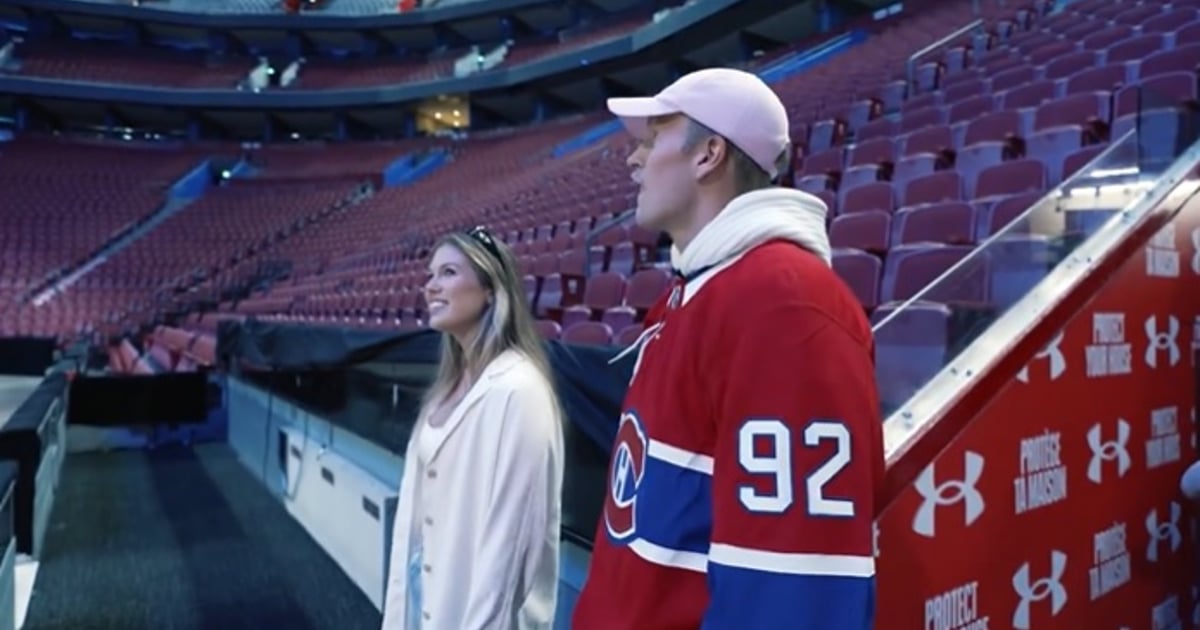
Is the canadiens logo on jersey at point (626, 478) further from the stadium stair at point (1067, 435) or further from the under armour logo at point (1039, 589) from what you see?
the under armour logo at point (1039, 589)

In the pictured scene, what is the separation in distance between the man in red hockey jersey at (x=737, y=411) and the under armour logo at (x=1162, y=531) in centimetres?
139

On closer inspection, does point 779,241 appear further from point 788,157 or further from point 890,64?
point 890,64

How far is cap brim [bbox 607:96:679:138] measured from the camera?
0.98m

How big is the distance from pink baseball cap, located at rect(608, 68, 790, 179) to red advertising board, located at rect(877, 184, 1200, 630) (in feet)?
2.13

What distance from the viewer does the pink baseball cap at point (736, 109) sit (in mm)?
938

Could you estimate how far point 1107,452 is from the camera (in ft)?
5.87

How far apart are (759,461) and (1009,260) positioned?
132 centimetres

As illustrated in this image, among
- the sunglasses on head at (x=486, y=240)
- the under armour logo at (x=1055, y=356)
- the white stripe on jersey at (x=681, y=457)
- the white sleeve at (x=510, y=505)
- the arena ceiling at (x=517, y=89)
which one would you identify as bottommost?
the white sleeve at (x=510, y=505)

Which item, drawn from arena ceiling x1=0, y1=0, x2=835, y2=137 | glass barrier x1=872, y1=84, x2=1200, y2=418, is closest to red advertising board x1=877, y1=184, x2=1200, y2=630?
glass barrier x1=872, y1=84, x2=1200, y2=418

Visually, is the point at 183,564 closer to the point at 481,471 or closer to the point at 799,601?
the point at 481,471

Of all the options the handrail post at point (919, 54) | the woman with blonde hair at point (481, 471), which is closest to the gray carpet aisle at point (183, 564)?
the woman with blonde hair at point (481, 471)

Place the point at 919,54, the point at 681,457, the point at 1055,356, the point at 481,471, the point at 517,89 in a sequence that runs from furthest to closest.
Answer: the point at 517,89 → the point at 919,54 → the point at 1055,356 → the point at 481,471 → the point at 681,457

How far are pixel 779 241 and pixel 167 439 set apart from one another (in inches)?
328

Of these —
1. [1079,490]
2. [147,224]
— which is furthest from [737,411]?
[147,224]
